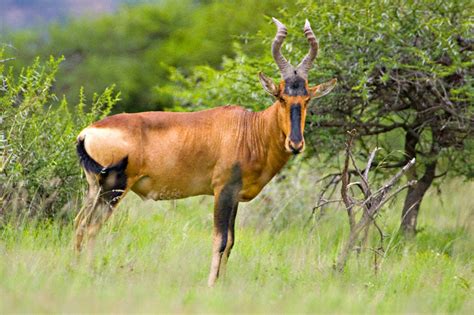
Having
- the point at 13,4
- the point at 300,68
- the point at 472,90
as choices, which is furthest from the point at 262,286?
the point at 13,4

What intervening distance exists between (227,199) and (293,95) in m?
1.01

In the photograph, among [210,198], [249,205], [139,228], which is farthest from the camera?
[210,198]

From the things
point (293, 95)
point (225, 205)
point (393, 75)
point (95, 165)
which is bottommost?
point (225, 205)

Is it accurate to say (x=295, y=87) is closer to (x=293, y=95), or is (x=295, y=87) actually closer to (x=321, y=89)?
(x=293, y=95)

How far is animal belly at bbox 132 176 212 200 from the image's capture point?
7648 mm

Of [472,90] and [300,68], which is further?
[472,90]

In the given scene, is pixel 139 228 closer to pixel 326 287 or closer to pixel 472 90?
pixel 326 287

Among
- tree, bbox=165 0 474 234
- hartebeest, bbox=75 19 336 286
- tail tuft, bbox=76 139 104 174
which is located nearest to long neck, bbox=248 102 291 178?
A: hartebeest, bbox=75 19 336 286

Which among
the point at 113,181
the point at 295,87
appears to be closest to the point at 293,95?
the point at 295,87

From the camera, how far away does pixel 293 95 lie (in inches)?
296

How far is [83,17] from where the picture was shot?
33656 mm

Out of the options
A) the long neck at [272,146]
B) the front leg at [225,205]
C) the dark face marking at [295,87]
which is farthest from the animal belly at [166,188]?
the dark face marking at [295,87]

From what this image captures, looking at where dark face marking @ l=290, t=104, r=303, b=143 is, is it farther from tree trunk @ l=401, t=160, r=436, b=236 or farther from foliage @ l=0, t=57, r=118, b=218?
tree trunk @ l=401, t=160, r=436, b=236

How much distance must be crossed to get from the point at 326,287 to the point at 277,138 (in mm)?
1425
